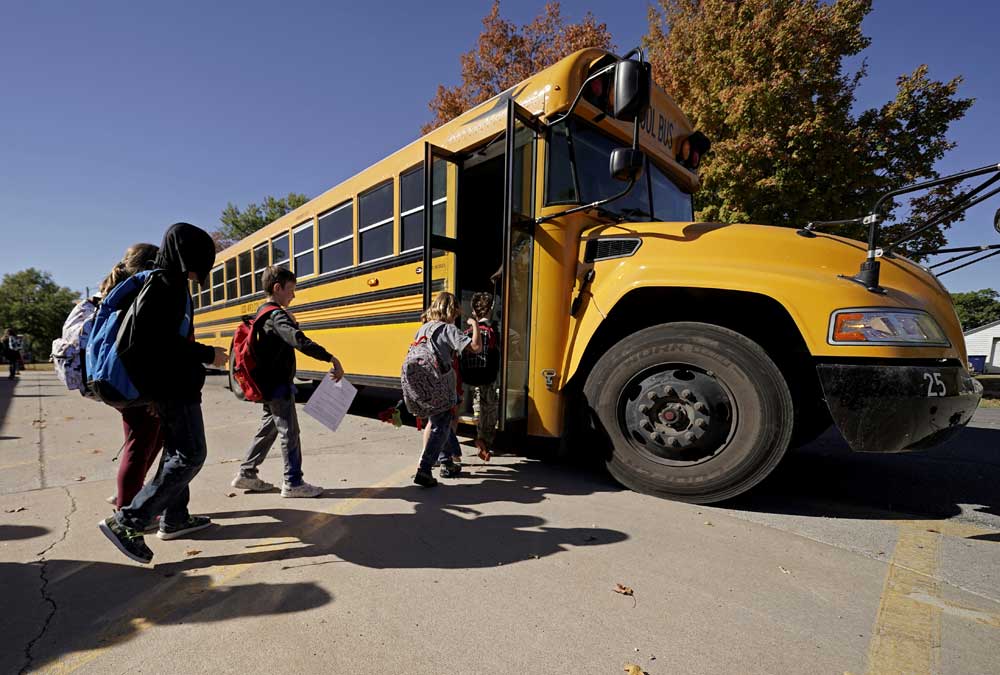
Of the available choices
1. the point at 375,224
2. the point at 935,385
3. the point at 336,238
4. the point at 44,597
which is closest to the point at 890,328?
the point at 935,385

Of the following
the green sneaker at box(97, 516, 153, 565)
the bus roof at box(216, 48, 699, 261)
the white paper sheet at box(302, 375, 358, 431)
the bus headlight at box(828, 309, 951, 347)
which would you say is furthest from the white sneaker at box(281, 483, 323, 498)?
the bus headlight at box(828, 309, 951, 347)

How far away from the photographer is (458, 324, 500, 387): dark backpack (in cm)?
340

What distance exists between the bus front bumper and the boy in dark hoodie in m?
3.03

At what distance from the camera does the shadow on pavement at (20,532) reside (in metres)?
2.20

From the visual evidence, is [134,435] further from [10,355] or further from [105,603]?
[10,355]

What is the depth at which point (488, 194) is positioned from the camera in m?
5.27

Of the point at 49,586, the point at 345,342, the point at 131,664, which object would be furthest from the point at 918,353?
the point at 345,342

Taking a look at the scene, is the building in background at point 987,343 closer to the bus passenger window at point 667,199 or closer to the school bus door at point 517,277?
the bus passenger window at point 667,199

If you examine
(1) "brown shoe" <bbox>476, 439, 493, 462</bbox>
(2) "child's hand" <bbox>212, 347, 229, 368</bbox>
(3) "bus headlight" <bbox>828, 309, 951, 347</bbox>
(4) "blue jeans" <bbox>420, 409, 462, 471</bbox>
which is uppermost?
(3) "bus headlight" <bbox>828, 309, 951, 347</bbox>

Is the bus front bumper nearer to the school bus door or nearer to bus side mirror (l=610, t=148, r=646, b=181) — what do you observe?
bus side mirror (l=610, t=148, r=646, b=181)

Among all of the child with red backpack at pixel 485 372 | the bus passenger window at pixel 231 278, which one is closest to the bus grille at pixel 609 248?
the child with red backpack at pixel 485 372

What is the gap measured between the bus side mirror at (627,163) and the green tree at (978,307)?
83.8m

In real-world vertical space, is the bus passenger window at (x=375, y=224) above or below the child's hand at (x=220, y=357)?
above

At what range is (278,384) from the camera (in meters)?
2.77
